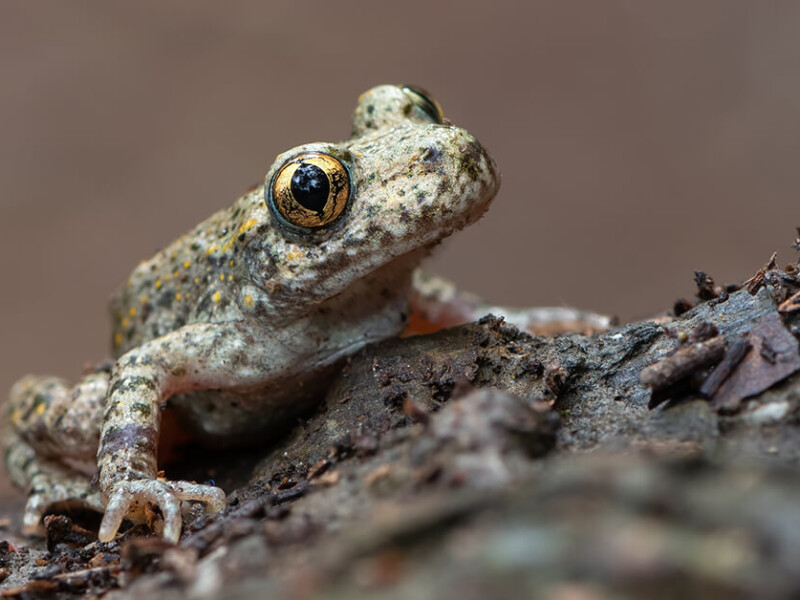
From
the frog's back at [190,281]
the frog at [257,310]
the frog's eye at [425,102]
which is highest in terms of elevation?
the frog's eye at [425,102]

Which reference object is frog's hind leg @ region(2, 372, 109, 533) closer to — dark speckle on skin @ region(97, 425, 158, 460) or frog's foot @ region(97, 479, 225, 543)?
dark speckle on skin @ region(97, 425, 158, 460)

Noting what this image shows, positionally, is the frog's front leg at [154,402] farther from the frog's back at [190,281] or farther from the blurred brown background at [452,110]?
the blurred brown background at [452,110]

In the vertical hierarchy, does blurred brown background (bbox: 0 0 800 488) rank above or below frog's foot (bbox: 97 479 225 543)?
above

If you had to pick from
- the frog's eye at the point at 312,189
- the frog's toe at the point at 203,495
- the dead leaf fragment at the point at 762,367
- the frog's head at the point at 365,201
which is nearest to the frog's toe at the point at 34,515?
the frog's toe at the point at 203,495

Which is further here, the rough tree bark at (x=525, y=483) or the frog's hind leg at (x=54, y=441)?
the frog's hind leg at (x=54, y=441)

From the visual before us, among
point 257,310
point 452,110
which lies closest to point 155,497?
point 257,310

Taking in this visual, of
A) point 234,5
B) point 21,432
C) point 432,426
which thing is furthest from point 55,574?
point 234,5

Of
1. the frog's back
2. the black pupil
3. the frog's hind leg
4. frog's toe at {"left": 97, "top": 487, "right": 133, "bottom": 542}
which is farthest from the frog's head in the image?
the frog's hind leg
